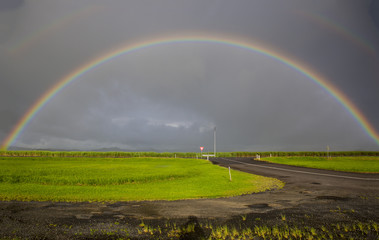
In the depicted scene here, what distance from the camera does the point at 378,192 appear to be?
1803 centimetres

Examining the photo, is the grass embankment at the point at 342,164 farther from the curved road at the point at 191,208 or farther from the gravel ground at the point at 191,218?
A: the gravel ground at the point at 191,218

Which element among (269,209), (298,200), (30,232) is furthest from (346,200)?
(30,232)

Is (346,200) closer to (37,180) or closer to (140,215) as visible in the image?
(140,215)

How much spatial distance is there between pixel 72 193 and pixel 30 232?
32.6 ft

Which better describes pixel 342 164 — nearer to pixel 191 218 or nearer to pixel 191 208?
pixel 191 208

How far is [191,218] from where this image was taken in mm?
11234

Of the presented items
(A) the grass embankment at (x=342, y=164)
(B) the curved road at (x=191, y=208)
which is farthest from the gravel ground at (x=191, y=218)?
(A) the grass embankment at (x=342, y=164)

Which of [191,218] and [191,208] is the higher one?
[191,218]

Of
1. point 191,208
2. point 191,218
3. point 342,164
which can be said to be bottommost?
point 342,164

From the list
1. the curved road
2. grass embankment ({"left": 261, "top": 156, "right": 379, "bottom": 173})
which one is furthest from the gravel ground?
grass embankment ({"left": 261, "top": 156, "right": 379, "bottom": 173})

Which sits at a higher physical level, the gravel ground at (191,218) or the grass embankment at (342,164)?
the gravel ground at (191,218)

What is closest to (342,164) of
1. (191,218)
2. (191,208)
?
(191,208)

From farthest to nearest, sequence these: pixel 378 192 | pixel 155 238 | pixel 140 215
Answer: pixel 378 192
pixel 140 215
pixel 155 238

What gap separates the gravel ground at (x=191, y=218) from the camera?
9133 millimetres
